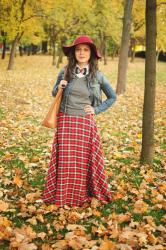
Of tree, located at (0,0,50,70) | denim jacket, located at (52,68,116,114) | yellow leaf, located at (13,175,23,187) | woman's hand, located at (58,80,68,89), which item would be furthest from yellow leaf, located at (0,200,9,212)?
tree, located at (0,0,50,70)

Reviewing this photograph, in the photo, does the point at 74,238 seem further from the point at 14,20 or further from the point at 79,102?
the point at 14,20

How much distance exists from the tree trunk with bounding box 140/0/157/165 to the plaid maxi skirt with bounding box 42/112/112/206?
5.36 ft

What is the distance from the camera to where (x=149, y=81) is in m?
5.77

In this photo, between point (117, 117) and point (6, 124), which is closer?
point (6, 124)

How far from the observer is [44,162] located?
6.39 m

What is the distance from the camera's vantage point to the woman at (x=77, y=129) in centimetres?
439

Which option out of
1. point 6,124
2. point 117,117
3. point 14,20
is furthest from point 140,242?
point 14,20

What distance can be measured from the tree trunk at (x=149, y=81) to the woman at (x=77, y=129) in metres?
1.40

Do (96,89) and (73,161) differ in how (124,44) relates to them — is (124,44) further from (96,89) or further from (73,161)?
(73,161)

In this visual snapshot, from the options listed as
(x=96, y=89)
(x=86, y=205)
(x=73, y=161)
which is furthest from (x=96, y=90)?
(x=86, y=205)

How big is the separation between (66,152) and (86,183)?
1.89 feet

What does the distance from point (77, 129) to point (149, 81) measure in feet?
6.23

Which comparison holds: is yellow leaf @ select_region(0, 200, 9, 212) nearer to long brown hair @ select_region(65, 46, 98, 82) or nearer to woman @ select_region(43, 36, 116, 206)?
woman @ select_region(43, 36, 116, 206)

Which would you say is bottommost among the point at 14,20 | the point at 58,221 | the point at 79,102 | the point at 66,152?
the point at 58,221
